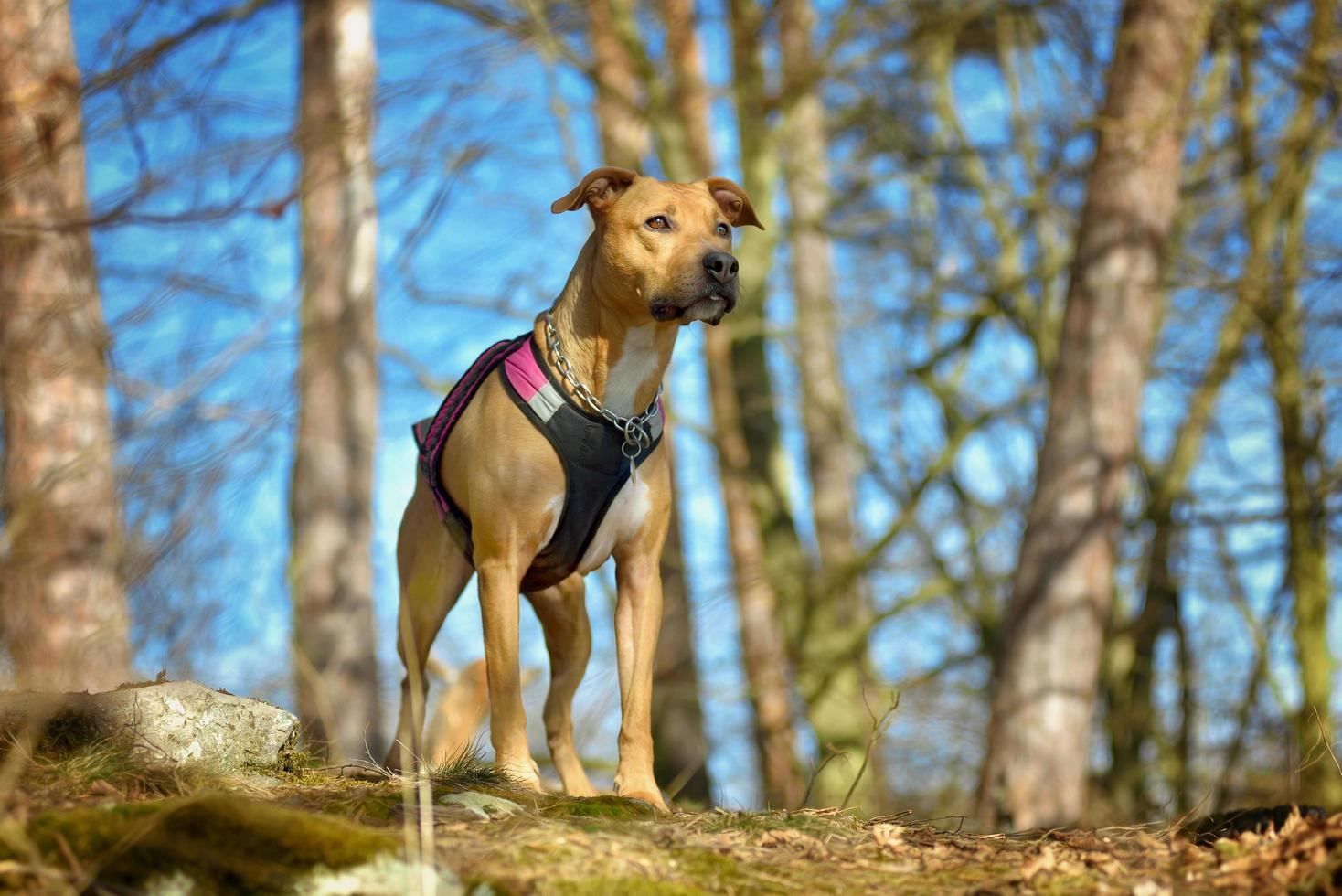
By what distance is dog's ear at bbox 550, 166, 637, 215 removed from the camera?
4.82 m

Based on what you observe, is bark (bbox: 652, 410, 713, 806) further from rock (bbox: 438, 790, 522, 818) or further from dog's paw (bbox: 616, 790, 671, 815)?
rock (bbox: 438, 790, 522, 818)

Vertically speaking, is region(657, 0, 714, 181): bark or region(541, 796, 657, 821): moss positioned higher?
region(657, 0, 714, 181): bark

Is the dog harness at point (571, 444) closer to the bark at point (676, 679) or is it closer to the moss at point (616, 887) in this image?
the moss at point (616, 887)

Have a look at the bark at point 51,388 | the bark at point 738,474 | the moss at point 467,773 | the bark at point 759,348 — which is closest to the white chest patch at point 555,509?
the moss at point 467,773

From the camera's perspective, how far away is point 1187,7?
9125 mm

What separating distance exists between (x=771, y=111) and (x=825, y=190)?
1.44 metres

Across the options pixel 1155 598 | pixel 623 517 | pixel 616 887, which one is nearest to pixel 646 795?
pixel 623 517

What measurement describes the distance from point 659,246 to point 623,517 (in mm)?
1018

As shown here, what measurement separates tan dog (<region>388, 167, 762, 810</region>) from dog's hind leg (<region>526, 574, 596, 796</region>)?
0.21m

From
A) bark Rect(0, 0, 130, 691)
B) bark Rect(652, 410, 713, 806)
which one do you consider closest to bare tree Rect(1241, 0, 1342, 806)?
bark Rect(652, 410, 713, 806)

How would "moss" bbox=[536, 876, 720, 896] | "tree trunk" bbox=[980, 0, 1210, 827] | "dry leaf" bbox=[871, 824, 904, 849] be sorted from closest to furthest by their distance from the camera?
"moss" bbox=[536, 876, 720, 896] < "dry leaf" bbox=[871, 824, 904, 849] < "tree trunk" bbox=[980, 0, 1210, 827]

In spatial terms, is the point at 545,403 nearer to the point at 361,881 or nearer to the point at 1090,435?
the point at 361,881

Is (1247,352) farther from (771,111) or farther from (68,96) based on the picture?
(68,96)

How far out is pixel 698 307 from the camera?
4648 mm
